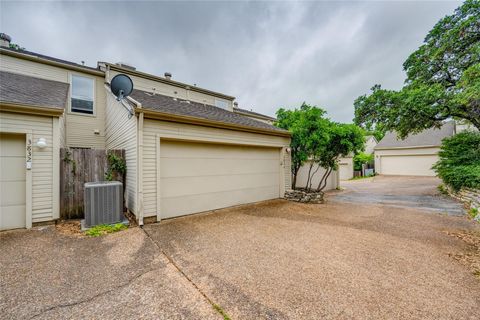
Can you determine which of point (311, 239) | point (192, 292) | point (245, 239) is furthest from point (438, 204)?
point (192, 292)


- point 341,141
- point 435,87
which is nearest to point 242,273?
point 341,141

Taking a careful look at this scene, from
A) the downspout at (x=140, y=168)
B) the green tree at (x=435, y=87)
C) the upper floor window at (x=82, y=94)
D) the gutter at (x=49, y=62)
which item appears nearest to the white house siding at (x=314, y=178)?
the green tree at (x=435, y=87)

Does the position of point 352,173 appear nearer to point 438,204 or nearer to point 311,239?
point 438,204

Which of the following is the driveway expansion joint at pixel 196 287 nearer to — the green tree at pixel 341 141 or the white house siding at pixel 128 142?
the white house siding at pixel 128 142

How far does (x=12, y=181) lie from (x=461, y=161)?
15873 millimetres

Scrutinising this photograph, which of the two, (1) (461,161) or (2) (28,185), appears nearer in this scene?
(2) (28,185)

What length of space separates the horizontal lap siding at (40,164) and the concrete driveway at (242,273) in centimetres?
55

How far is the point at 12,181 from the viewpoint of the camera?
4.27 m

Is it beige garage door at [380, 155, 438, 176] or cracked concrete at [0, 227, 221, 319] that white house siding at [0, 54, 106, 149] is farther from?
beige garage door at [380, 155, 438, 176]

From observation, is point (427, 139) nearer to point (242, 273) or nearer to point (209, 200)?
point (209, 200)

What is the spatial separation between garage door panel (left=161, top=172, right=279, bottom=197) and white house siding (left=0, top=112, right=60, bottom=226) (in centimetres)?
251

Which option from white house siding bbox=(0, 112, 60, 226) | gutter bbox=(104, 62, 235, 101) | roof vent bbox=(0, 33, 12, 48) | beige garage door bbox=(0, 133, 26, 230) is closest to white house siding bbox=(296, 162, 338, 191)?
gutter bbox=(104, 62, 235, 101)

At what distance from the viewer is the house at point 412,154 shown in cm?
1764

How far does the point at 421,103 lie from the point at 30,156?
550 inches
